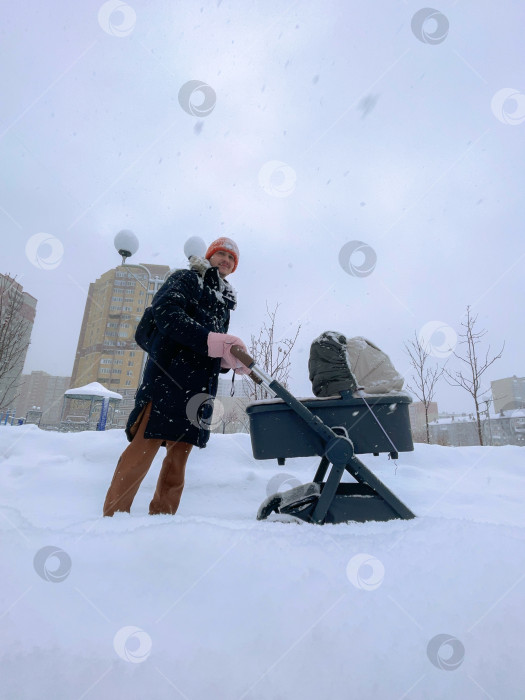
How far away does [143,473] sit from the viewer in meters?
1.96

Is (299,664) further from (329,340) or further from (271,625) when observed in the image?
(329,340)

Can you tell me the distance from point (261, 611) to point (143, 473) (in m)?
1.24

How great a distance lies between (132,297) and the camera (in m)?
56.5

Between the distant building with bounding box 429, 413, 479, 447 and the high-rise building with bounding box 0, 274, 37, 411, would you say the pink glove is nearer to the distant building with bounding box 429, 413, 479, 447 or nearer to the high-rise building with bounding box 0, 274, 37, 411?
the high-rise building with bounding box 0, 274, 37, 411

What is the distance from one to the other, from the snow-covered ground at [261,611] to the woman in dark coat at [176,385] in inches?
20.2

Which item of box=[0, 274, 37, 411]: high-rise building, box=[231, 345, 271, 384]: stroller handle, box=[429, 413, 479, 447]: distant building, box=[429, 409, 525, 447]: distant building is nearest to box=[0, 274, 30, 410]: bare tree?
box=[0, 274, 37, 411]: high-rise building

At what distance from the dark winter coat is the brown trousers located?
0.07 meters

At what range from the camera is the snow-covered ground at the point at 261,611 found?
75 cm

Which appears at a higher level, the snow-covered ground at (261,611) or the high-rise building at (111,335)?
the high-rise building at (111,335)

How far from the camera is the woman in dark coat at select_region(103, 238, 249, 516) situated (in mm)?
1946

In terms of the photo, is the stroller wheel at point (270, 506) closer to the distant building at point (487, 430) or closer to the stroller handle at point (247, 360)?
the stroller handle at point (247, 360)

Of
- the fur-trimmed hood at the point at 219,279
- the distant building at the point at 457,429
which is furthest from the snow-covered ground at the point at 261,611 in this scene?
the distant building at the point at 457,429

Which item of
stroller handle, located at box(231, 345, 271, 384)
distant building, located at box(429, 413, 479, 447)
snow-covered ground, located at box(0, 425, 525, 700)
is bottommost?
distant building, located at box(429, 413, 479, 447)

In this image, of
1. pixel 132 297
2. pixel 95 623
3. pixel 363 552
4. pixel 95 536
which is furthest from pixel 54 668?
pixel 132 297
